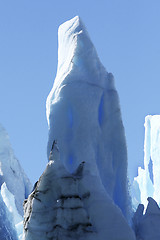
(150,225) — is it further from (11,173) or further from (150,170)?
(150,170)

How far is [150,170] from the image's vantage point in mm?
32594

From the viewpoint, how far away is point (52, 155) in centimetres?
1143

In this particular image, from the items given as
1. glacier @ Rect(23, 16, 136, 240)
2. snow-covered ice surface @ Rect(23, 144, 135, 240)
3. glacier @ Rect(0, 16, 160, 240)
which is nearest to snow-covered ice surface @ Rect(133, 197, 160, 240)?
glacier @ Rect(0, 16, 160, 240)

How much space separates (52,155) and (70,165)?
12.1 feet

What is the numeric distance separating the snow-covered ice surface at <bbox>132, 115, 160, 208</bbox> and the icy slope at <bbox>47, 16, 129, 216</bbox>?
33.3 feet

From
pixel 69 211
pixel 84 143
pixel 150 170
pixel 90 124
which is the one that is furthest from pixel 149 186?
pixel 69 211

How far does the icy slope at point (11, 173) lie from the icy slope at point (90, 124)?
1305 cm

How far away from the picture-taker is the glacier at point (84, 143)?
10.9 m

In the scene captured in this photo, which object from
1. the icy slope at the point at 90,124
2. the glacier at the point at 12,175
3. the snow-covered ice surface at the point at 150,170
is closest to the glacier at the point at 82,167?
the icy slope at the point at 90,124

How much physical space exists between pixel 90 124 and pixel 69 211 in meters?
5.28

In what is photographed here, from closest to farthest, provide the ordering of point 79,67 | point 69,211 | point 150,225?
point 69,211 < point 150,225 < point 79,67

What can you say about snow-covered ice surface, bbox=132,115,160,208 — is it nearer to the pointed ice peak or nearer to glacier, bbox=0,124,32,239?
glacier, bbox=0,124,32,239

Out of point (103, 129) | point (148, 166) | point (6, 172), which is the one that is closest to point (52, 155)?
point (103, 129)

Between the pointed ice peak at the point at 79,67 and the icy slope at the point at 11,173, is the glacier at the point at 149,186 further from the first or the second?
the icy slope at the point at 11,173
